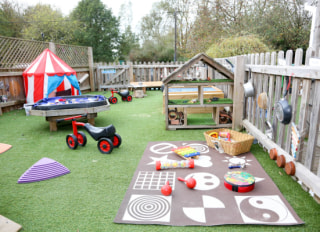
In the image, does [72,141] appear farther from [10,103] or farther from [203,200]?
[10,103]

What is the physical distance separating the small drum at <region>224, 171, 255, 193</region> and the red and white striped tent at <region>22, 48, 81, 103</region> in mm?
7377

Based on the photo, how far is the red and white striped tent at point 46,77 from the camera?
8.42 meters

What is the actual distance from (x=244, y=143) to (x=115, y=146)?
245 cm

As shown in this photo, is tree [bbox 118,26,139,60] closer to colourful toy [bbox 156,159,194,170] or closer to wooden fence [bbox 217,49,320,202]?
wooden fence [bbox 217,49,320,202]

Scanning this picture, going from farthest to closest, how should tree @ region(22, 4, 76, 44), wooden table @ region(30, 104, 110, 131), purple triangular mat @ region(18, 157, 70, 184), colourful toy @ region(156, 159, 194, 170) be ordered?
tree @ region(22, 4, 76, 44)
wooden table @ region(30, 104, 110, 131)
colourful toy @ region(156, 159, 194, 170)
purple triangular mat @ region(18, 157, 70, 184)

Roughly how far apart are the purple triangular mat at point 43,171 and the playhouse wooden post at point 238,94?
12.6 feet

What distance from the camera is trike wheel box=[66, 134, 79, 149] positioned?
4.65 meters

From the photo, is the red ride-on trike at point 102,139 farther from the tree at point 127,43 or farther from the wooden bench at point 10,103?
the tree at point 127,43

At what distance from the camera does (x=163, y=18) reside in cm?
2555

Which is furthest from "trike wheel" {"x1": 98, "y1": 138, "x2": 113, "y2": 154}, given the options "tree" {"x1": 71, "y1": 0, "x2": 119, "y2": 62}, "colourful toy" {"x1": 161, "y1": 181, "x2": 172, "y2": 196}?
"tree" {"x1": 71, "y1": 0, "x2": 119, "y2": 62}

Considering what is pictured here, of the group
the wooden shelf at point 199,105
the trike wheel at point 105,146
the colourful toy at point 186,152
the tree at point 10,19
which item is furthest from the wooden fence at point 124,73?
the tree at point 10,19

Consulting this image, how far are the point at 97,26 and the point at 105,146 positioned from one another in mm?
26170

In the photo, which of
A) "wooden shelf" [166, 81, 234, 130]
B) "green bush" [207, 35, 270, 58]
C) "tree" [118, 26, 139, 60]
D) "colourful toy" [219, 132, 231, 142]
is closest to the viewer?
"colourful toy" [219, 132, 231, 142]

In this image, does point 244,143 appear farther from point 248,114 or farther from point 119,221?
point 119,221
